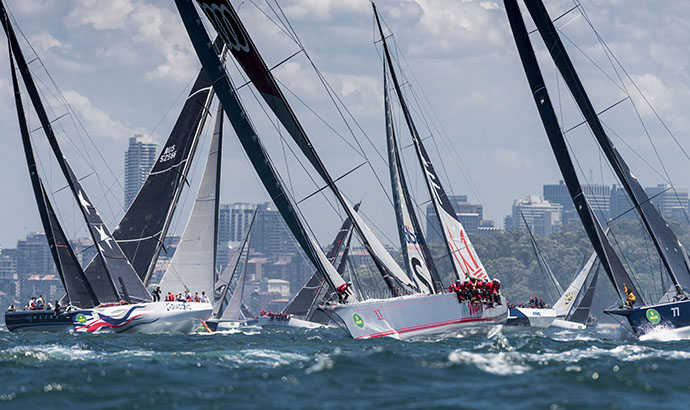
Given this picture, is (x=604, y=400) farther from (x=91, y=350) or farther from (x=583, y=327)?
(x=583, y=327)

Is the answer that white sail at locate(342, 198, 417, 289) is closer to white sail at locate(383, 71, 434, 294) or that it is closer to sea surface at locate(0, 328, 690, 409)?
white sail at locate(383, 71, 434, 294)

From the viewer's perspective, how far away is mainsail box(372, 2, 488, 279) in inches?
1345

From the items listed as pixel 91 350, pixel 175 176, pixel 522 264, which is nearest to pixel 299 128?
pixel 91 350

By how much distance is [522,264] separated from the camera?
146m

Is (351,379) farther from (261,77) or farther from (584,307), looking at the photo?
(584,307)

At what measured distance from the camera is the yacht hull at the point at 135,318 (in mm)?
34406

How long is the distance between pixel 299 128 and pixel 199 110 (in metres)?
15.8

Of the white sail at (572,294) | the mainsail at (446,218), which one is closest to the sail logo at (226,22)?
the mainsail at (446,218)

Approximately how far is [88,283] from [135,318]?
301 cm

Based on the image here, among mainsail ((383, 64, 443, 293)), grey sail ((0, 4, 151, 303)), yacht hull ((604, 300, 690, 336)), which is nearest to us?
yacht hull ((604, 300, 690, 336))

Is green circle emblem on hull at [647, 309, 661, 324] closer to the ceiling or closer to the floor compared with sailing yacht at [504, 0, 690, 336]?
closer to the floor

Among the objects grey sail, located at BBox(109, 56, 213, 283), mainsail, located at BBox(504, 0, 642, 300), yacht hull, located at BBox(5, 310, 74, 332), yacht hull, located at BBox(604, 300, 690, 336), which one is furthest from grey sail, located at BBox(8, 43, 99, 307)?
yacht hull, located at BBox(604, 300, 690, 336)

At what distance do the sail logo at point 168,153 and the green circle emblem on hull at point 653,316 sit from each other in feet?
68.7

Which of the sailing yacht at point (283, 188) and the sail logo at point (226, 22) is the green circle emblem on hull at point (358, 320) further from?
the sail logo at point (226, 22)
